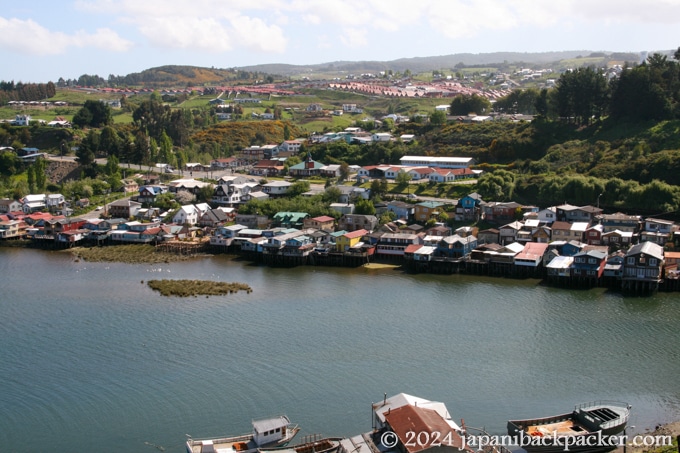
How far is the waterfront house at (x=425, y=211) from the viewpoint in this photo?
3312 centimetres

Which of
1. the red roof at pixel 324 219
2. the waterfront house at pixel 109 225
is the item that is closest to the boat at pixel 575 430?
the red roof at pixel 324 219

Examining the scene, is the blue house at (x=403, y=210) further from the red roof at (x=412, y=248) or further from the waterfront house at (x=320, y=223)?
the red roof at (x=412, y=248)

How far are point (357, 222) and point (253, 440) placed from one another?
1879 centimetres

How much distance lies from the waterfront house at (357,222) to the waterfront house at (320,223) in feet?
1.51

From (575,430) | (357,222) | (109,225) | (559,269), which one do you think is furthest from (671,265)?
(109,225)

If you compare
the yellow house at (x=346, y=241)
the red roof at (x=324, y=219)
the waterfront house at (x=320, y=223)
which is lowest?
the yellow house at (x=346, y=241)

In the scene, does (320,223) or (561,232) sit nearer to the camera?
(561,232)

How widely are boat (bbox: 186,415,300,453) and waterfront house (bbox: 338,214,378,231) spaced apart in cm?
1813

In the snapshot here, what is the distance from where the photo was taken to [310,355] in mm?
19156

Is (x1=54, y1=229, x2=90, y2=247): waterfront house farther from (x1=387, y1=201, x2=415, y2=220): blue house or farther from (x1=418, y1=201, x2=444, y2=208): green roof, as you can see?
(x1=418, y1=201, x2=444, y2=208): green roof

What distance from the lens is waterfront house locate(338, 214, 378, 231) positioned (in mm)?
32344

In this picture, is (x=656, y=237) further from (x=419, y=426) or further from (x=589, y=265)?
(x=419, y=426)

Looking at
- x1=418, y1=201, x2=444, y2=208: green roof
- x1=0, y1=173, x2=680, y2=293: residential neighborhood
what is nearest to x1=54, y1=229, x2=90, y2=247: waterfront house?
x1=0, y1=173, x2=680, y2=293: residential neighborhood

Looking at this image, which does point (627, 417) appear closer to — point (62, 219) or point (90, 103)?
point (62, 219)
